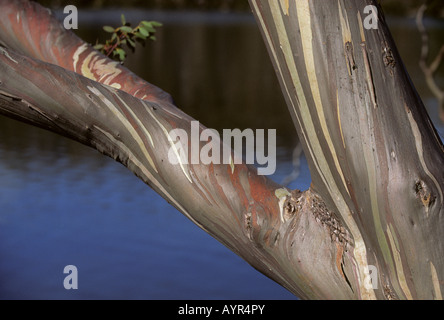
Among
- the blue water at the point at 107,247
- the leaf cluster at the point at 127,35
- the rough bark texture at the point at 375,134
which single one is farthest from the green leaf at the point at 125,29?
the blue water at the point at 107,247

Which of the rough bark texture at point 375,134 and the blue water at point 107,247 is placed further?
the blue water at point 107,247

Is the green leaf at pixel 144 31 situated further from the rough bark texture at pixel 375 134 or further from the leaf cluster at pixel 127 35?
the rough bark texture at pixel 375 134

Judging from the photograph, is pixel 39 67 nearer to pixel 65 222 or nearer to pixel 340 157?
pixel 340 157

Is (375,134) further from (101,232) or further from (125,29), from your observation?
(101,232)

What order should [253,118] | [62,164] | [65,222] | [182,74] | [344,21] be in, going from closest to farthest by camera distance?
[344,21]
[65,222]
[62,164]
[253,118]
[182,74]

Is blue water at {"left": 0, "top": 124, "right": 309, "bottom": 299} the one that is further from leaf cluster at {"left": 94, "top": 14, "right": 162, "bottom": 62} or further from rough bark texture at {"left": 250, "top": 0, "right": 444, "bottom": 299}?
rough bark texture at {"left": 250, "top": 0, "right": 444, "bottom": 299}

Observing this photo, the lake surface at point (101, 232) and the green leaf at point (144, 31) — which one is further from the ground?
the lake surface at point (101, 232)

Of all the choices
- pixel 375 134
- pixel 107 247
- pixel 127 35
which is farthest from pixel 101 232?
pixel 375 134

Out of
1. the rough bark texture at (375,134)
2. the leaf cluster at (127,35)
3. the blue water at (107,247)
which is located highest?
the blue water at (107,247)

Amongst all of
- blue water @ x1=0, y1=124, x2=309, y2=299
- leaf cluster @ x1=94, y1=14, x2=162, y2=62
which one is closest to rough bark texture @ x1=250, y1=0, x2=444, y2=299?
leaf cluster @ x1=94, y1=14, x2=162, y2=62
